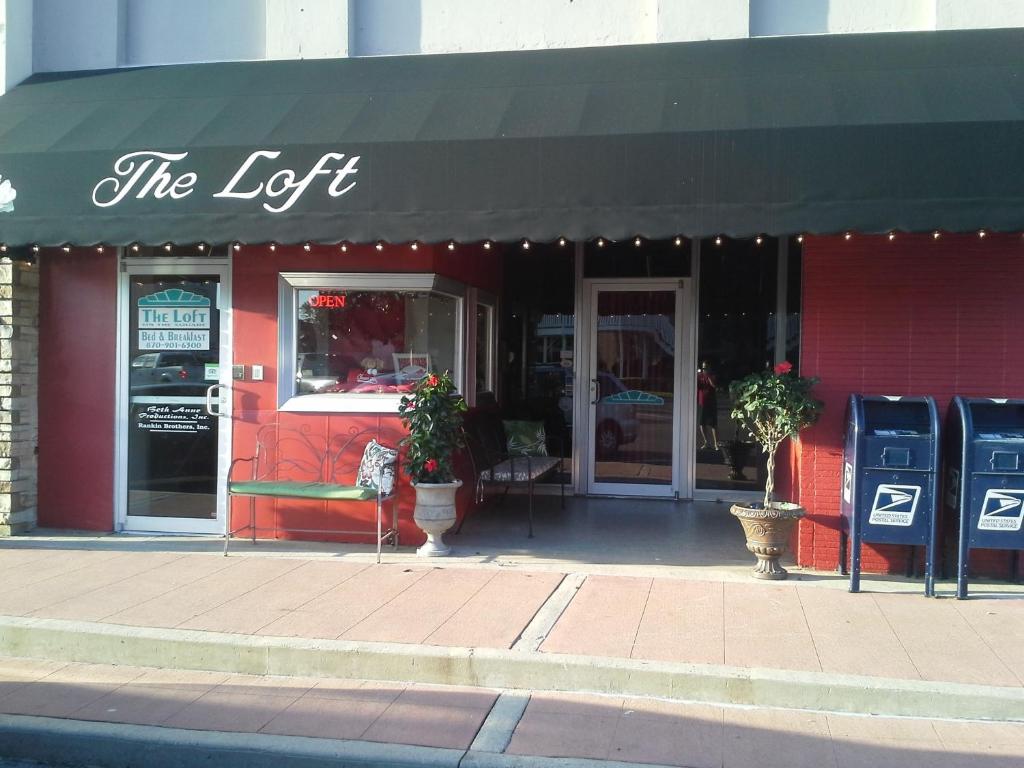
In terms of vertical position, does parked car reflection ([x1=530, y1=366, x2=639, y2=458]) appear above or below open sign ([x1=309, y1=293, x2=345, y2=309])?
below

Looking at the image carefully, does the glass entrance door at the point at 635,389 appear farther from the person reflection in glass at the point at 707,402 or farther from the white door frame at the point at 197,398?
the white door frame at the point at 197,398

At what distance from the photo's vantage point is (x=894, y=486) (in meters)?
6.39

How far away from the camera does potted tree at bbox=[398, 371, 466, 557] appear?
7453 mm

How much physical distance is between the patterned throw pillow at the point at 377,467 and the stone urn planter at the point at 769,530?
2725mm

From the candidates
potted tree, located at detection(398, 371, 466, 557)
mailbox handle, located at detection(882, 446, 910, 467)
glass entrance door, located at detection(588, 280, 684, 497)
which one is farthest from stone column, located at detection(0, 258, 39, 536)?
mailbox handle, located at detection(882, 446, 910, 467)

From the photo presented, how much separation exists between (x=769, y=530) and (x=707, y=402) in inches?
130

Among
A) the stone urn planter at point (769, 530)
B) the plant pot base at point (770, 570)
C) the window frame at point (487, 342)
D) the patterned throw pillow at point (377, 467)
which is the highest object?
the window frame at point (487, 342)

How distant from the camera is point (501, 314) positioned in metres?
10.4

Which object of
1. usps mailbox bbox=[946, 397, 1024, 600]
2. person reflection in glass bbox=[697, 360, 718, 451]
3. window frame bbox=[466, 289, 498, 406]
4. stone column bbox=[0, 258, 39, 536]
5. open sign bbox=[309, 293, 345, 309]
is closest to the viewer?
usps mailbox bbox=[946, 397, 1024, 600]

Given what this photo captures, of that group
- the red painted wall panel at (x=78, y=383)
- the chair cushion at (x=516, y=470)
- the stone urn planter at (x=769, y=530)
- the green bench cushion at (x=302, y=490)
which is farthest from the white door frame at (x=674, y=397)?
the red painted wall panel at (x=78, y=383)

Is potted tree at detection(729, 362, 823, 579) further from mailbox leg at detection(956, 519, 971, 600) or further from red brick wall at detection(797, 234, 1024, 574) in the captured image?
mailbox leg at detection(956, 519, 971, 600)

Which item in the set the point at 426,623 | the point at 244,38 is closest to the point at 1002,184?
the point at 426,623

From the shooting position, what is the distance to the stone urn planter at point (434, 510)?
7.48 metres

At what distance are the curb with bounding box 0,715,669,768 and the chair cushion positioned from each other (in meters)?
4.15
